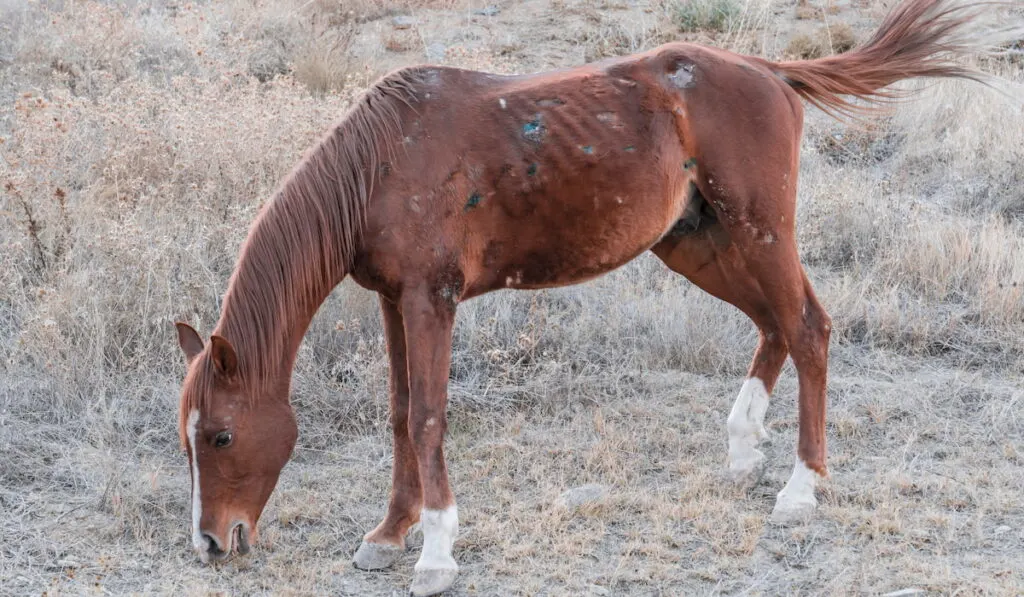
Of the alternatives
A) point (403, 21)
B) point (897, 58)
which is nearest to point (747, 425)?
point (897, 58)

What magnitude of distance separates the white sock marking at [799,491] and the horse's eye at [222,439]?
7.25 feet

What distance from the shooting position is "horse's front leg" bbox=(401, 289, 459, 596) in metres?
3.65

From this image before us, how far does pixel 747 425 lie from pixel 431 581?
164 cm

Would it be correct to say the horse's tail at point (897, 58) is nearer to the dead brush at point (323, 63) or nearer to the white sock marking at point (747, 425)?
the white sock marking at point (747, 425)

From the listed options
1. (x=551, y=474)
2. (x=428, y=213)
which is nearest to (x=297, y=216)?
(x=428, y=213)

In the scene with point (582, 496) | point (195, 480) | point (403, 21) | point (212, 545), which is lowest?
point (582, 496)

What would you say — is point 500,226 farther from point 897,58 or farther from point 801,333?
point 897,58

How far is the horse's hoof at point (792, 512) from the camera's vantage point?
13.5ft

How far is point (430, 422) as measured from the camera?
3.68m

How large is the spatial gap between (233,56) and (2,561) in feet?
18.0

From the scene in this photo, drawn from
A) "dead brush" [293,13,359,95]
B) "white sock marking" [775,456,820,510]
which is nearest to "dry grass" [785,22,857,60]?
"dead brush" [293,13,359,95]

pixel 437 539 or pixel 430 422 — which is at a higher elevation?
pixel 430 422

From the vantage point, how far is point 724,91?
4156 mm

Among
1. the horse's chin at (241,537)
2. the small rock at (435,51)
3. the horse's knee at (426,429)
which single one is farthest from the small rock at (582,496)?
the small rock at (435,51)
